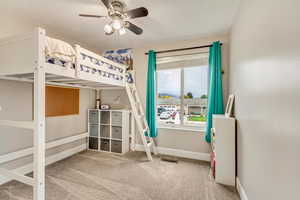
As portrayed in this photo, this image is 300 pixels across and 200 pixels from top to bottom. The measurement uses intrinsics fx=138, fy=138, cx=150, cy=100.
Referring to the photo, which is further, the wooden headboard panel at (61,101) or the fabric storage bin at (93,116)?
the fabric storage bin at (93,116)

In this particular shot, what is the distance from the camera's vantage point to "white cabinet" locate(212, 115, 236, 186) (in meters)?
2.02

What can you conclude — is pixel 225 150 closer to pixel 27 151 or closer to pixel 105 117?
pixel 105 117

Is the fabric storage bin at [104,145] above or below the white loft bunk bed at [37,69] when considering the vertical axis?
below

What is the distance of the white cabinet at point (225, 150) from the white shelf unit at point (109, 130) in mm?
1976

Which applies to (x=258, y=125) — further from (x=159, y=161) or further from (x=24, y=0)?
(x=24, y=0)

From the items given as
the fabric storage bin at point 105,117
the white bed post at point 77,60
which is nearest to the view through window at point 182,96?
the fabric storage bin at point 105,117

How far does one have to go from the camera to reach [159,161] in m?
2.82

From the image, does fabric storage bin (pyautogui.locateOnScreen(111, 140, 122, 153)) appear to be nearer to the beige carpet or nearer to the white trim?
the beige carpet

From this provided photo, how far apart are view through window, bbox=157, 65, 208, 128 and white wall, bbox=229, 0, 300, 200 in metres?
1.41

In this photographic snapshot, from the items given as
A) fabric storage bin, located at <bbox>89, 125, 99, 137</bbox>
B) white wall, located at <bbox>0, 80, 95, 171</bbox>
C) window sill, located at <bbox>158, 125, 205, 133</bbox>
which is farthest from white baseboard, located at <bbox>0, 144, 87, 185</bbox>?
window sill, located at <bbox>158, 125, 205, 133</bbox>

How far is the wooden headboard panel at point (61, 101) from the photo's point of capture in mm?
2645

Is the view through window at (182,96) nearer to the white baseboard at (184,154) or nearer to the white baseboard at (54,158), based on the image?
the white baseboard at (184,154)

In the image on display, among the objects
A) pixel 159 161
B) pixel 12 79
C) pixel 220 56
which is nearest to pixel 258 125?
pixel 220 56

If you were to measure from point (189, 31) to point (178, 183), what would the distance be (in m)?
2.67
